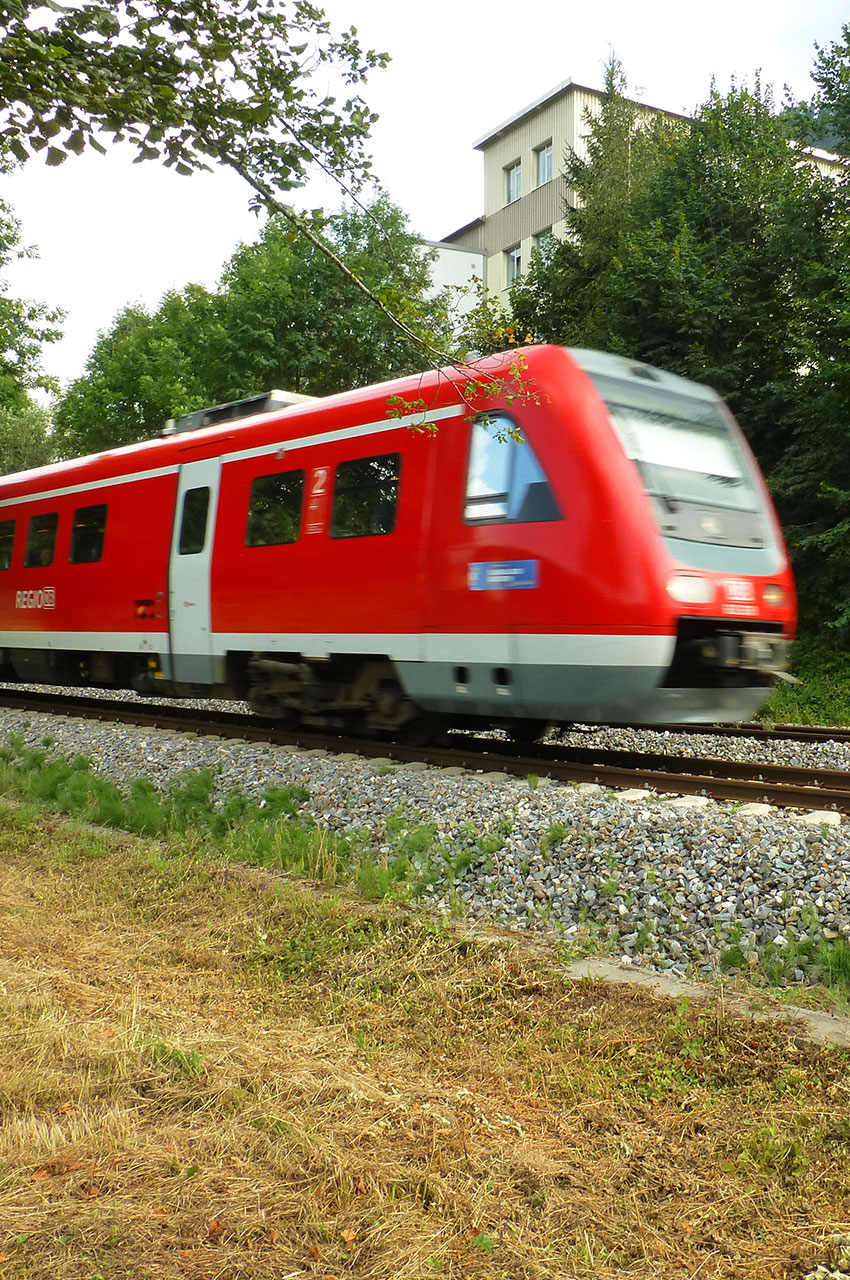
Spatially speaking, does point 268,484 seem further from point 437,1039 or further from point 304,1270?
point 304,1270

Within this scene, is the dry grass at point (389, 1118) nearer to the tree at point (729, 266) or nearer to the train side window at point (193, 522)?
the train side window at point (193, 522)

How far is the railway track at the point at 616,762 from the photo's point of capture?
650 cm

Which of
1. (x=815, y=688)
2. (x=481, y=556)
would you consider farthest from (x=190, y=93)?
(x=815, y=688)

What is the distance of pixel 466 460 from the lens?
24.8 feet

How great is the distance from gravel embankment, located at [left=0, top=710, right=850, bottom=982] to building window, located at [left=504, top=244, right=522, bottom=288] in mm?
29692

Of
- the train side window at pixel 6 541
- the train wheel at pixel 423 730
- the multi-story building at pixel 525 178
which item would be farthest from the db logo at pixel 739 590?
the multi-story building at pixel 525 178

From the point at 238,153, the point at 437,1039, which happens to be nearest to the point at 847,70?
the point at 238,153

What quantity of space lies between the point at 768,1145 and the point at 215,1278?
4.69ft

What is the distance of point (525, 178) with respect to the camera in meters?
32.9

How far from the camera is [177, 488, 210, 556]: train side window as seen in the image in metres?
10.3

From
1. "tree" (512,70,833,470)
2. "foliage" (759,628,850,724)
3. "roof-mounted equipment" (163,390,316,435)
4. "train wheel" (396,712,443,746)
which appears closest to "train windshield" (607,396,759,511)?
"train wheel" (396,712,443,746)

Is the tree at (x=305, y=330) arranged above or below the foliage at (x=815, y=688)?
above

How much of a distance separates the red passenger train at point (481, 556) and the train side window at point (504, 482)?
16 millimetres

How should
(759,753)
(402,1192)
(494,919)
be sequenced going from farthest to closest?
(759,753) < (494,919) < (402,1192)
